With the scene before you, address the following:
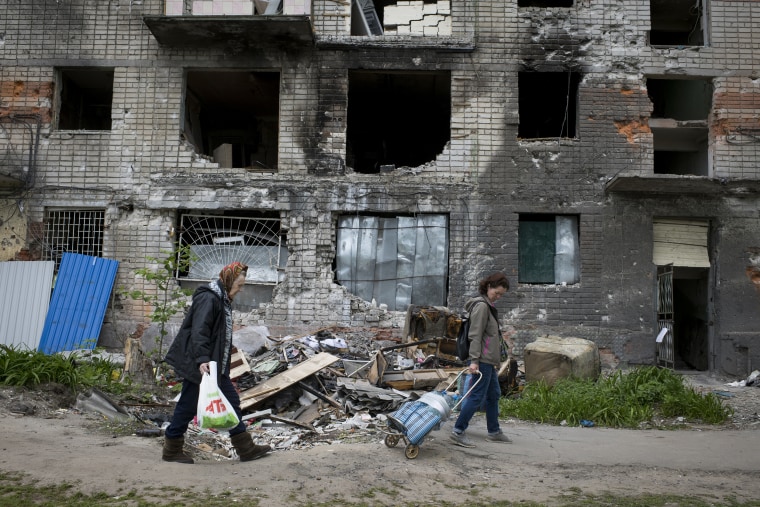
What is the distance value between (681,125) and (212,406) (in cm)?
984

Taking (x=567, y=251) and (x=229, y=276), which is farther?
(x=567, y=251)

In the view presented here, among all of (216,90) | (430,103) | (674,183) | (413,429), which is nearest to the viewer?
(413,429)

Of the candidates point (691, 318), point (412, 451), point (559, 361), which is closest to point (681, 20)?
point (691, 318)

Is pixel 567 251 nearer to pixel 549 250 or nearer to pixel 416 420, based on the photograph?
pixel 549 250

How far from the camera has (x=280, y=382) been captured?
21.7ft

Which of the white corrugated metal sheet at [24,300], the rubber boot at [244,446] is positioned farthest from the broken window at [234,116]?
the rubber boot at [244,446]

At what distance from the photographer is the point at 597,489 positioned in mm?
4250

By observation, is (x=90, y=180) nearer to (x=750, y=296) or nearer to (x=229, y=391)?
(x=229, y=391)

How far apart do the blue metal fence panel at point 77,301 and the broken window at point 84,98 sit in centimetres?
305

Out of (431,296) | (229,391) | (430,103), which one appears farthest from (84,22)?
(229,391)

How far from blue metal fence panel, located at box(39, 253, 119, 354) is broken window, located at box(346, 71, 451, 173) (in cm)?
556

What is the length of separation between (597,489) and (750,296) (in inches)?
301

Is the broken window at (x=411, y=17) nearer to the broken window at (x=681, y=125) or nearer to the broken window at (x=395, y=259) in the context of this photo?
the broken window at (x=395, y=259)

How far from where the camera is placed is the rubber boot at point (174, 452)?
4.35 meters
